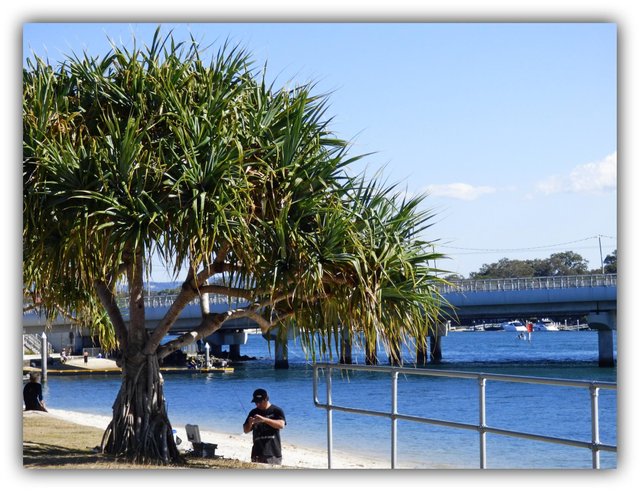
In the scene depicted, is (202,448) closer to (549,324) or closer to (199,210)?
(199,210)

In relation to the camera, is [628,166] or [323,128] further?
[323,128]

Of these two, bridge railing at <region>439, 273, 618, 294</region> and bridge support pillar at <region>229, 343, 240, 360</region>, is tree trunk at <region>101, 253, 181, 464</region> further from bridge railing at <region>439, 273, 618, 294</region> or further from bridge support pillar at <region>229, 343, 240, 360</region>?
bridge support pillar at <region>229, 343, 240, 360</region>

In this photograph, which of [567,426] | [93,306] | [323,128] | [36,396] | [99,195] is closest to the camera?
[99,195]

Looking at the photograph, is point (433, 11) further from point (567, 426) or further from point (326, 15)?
point (567, 426)

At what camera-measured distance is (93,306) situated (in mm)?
12273

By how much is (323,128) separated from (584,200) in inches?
102

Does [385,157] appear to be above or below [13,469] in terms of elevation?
above

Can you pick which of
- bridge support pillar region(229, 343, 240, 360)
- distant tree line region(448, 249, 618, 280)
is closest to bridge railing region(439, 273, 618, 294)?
distant tree line region(448, 249, 618, 280)

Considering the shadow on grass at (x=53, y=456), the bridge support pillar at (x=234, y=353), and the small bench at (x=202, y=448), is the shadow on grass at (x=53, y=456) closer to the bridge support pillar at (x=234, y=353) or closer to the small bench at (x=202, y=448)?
the small bench at (x=202, y=448)

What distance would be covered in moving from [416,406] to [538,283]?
35.4ft

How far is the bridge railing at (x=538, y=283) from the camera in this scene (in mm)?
13504

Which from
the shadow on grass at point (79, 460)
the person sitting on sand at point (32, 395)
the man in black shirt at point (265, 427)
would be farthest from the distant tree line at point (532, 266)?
the person sitting on sand at point (32, 395)

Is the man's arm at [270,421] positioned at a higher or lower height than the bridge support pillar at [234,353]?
higher

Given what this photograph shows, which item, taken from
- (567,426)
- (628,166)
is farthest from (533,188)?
(567,426)
